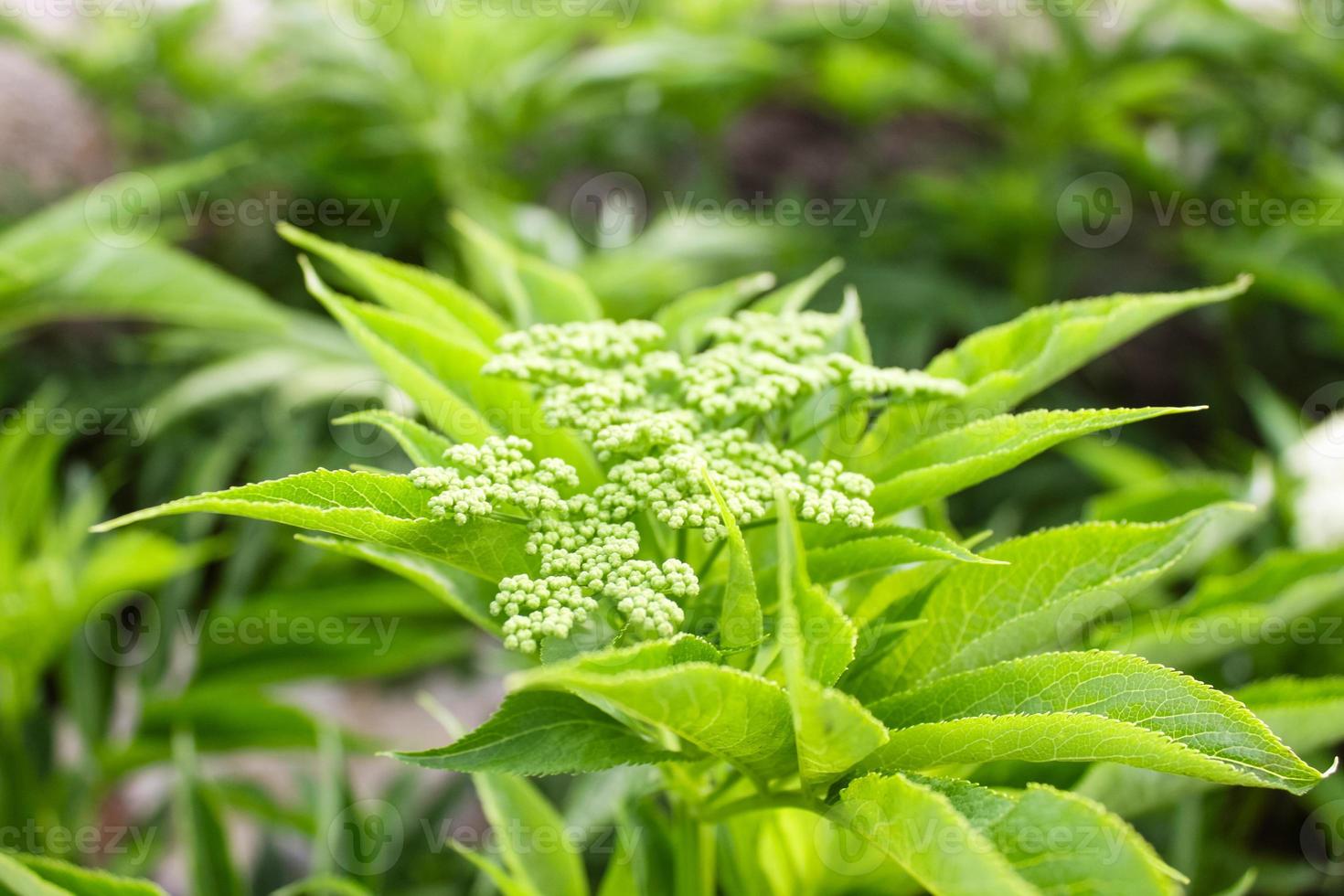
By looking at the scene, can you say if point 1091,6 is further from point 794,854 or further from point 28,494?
point 28,494

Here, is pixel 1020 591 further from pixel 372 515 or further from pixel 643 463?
pixel 372 515

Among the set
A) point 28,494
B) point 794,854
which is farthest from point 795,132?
point 794,854

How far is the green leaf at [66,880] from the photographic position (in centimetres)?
70

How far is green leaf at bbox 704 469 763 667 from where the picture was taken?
1.79ft

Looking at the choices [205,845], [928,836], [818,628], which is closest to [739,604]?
[818,628]

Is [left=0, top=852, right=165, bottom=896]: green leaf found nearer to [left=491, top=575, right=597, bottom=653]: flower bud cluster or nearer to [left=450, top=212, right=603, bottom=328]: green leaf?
[left=491, top=575, right=597, bottom=653]: flower bud cluster

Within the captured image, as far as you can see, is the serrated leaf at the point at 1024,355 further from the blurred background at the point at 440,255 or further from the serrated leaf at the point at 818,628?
the blurred background at the point at 440,255

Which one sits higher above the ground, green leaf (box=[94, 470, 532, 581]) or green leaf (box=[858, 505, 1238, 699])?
green leaf (box=[94, 470, 532, 581])

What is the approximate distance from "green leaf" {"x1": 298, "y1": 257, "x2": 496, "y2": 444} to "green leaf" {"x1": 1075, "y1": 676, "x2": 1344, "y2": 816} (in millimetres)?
519

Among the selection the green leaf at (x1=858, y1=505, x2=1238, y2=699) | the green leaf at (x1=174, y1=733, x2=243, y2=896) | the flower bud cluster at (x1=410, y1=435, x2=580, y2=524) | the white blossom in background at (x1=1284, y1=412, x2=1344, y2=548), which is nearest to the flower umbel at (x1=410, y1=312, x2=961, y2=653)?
the flower bud cluster at (x1=410, y1=435, x2=580, y2=524)

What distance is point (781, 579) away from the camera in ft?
1.67

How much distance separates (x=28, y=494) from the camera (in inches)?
57.9

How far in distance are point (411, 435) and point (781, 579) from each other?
0.26 m

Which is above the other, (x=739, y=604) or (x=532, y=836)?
(x=739, y=604)
